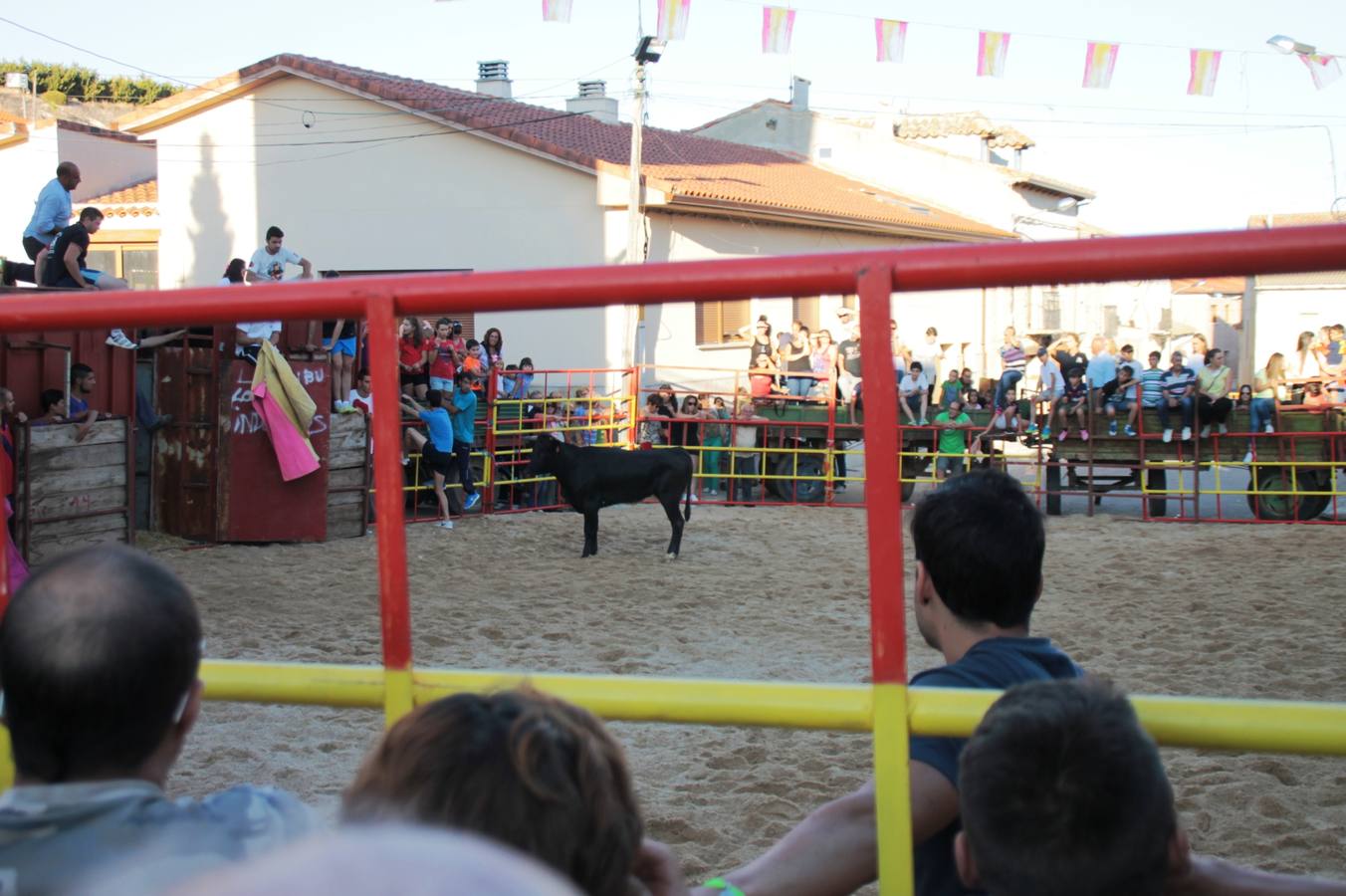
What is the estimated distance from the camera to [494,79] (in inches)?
988

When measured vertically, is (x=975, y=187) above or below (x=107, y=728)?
above

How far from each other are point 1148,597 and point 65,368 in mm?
8017

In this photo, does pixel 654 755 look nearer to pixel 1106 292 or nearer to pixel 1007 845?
pixel 1007 845

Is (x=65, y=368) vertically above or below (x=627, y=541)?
above

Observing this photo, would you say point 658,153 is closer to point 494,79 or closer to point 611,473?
point 494,79

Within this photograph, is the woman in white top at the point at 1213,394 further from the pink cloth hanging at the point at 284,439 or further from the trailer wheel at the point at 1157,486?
the pink cloth hanging at the point at 284,439

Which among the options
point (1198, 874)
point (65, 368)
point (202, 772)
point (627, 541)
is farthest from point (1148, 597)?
point (65, 368)

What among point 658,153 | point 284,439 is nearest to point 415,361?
point 284,439

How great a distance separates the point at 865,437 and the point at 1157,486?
12976 millimetres

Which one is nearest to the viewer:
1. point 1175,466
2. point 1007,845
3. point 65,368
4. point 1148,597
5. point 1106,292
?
point 1007,845

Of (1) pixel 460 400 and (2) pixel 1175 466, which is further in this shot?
(2) pixel 1175 466

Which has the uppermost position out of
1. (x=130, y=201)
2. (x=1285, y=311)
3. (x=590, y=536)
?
(x=130, y=201)

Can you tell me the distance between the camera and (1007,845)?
49.9 inches

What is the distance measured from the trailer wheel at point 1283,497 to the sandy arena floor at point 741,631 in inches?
33.2
